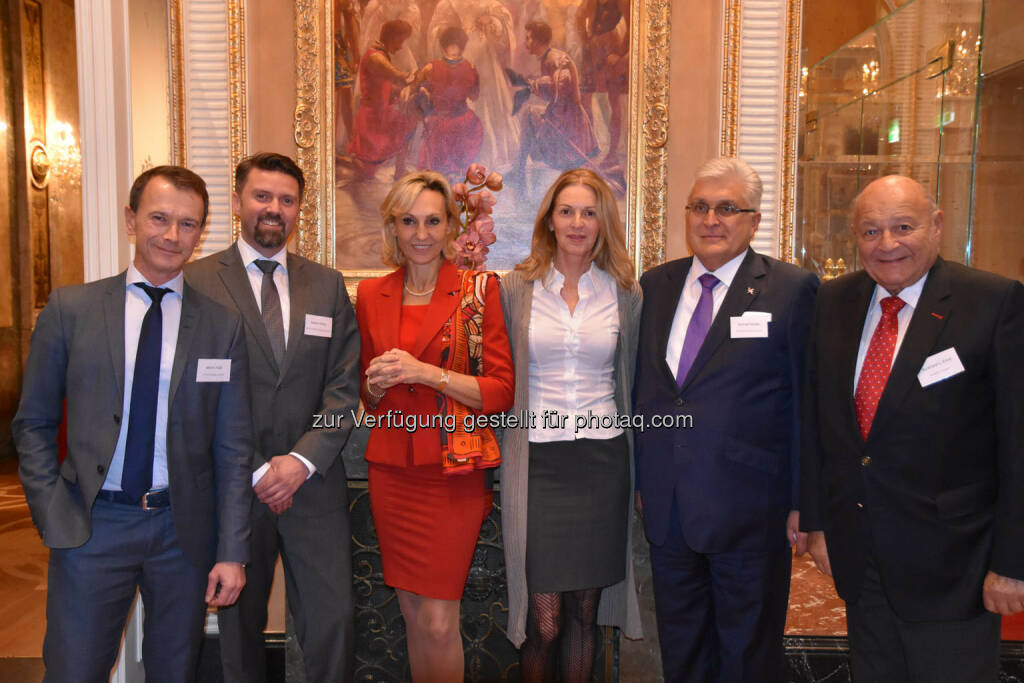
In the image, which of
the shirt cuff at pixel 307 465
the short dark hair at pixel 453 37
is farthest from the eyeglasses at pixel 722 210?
the short dark hair at pixel 453 37

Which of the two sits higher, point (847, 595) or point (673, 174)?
point (673, 174)

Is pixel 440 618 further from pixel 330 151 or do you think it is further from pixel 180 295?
pixel 330 151

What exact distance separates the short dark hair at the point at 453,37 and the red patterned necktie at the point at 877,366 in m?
2.47

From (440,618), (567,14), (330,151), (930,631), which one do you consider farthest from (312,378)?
(567,14)

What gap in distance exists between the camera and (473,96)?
3676mm

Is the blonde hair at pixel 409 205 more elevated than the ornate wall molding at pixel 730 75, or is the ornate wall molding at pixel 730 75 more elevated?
the ornate wall molding at pixel 730 75

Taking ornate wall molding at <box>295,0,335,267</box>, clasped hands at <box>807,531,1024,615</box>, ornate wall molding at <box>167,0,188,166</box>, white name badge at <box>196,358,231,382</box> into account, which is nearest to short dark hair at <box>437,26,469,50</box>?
ornate wall molding at <box>295,0,335,267</box>

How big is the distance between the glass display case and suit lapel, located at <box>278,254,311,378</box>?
3.12 m

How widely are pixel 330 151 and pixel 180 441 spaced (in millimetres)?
2032

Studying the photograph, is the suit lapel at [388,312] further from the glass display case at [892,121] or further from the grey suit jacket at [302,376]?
the glass display case at [892,121]

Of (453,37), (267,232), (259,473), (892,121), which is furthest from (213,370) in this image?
(892,121)

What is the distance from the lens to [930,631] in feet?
6.80

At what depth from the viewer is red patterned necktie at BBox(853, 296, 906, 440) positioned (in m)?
2.14

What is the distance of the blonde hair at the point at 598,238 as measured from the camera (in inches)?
101
